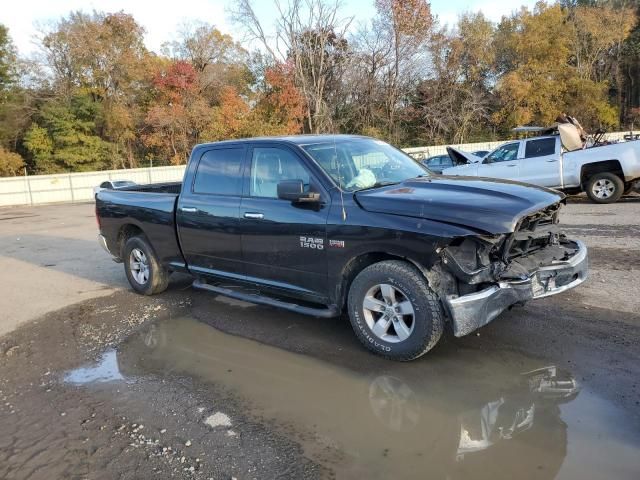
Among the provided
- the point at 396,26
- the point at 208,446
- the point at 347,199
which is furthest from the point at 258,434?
the point at 396,26

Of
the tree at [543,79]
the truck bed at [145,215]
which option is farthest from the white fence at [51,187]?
the tree at [543,79]

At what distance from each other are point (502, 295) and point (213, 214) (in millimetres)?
3107

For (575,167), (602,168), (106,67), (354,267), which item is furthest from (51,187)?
(354,267)

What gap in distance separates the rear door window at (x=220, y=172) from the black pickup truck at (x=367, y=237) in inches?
0.6

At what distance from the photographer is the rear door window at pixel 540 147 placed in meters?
12.5

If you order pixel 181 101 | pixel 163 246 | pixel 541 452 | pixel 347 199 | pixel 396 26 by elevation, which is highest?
pixel 396 26

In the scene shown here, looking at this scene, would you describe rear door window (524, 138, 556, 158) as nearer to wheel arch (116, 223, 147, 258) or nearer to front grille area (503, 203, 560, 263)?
front grille area (503, 203, 560, 263)

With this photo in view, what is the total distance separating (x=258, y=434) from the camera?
3422mm

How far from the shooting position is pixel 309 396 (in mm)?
3898

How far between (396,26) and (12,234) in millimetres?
31524

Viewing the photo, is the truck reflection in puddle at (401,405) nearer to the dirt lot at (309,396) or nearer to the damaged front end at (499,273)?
the dirt lot at (309,396)

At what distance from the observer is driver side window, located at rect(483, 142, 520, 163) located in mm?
13098

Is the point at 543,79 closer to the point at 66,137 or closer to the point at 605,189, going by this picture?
the point at 605,189

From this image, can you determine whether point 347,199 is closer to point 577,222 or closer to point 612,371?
point 612,371
